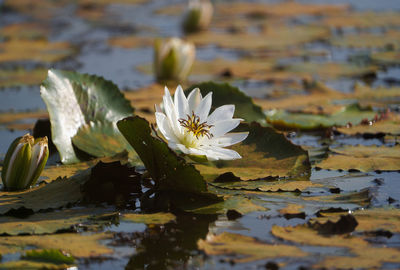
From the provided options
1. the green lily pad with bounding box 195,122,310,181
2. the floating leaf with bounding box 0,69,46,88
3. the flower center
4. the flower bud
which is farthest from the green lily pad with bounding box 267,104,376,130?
the flower bud

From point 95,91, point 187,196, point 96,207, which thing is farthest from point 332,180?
point 95,91

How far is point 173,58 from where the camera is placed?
4066 mm

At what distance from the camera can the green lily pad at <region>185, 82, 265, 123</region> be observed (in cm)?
260

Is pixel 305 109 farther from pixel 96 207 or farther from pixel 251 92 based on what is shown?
pixel 96 207

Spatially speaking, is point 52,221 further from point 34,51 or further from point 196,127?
point 34,51

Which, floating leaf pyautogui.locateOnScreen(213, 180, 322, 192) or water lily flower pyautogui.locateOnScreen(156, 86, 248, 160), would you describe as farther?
floating leaf pyautogui.locateOnScreen(213, 180, 322, 192)

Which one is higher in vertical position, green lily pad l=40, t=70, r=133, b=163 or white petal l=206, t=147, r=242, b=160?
green lily pad l=40, t=70, r=133, b=163

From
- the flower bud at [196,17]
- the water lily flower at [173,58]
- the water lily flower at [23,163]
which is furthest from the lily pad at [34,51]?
the water lily flower at [23,163]

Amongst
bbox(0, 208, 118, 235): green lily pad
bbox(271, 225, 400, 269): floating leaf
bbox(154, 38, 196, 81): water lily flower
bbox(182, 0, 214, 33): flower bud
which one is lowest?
bbox(271, 225, 400, 269): floating leaf

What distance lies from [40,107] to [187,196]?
168 centimetres

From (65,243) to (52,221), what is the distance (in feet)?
0.49

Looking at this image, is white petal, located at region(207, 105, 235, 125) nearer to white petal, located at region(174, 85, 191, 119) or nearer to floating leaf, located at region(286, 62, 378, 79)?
white petal, located at region(174, 85, 191, 119)

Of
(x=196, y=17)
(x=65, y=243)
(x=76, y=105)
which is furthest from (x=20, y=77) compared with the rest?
(x=65, y=243)

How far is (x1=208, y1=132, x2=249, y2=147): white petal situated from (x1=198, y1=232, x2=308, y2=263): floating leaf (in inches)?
15.2
